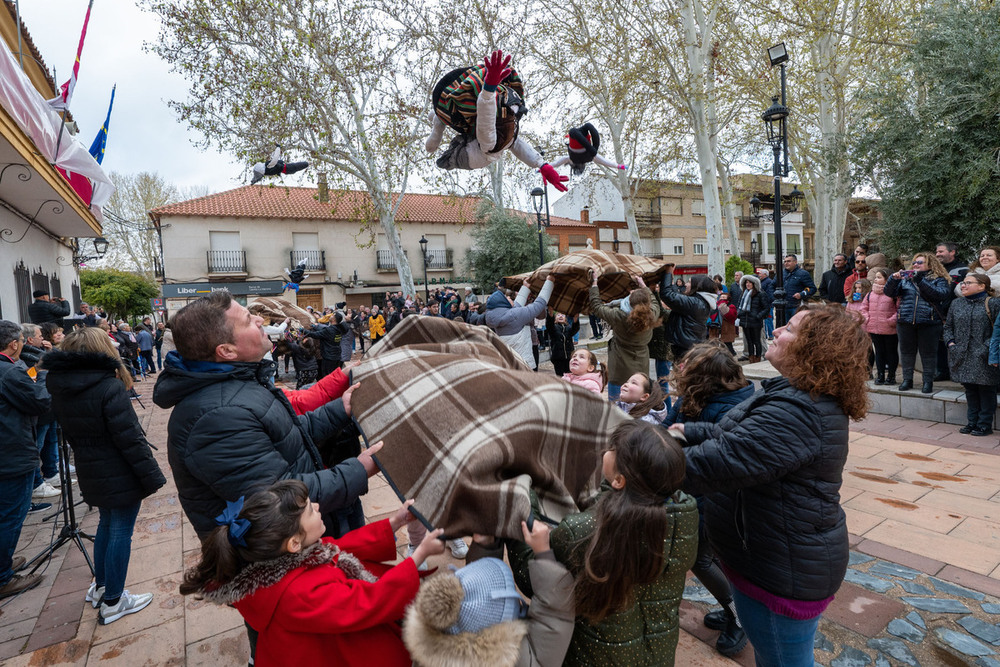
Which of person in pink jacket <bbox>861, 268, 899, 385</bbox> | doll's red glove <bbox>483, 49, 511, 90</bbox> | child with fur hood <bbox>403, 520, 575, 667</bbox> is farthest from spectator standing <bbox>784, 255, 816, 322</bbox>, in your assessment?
child with fur hood <bbox>403, 520, 575, 667</bbox>

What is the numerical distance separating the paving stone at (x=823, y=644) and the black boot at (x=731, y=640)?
0.33 metres

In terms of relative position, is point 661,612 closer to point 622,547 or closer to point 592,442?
point 622,547

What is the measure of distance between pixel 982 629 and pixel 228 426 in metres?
3.65

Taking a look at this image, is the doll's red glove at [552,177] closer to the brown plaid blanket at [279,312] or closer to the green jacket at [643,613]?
the green jacket at [643,613]

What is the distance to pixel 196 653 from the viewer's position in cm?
279

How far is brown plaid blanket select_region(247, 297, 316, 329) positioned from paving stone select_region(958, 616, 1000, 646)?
766 cm

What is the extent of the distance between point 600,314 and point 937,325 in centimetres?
474

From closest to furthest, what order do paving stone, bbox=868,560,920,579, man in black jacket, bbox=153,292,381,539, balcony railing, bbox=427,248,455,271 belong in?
man in black jacket, bbox=153,292,381,539 < paving stone, bbox=868,560,920,579 < balcony railing, bbox=427,248,455,271

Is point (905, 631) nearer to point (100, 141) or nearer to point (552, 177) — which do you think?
point (552, 177)

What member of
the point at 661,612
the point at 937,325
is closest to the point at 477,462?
the point at 661,612

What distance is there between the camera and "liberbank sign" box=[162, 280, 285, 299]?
1010 inches

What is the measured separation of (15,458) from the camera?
11.7 ft

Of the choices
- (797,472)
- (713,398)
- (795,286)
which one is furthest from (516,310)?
(795,286)

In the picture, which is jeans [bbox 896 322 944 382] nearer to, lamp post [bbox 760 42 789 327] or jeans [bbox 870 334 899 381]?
jeans [bbox 870 334 899 381]
